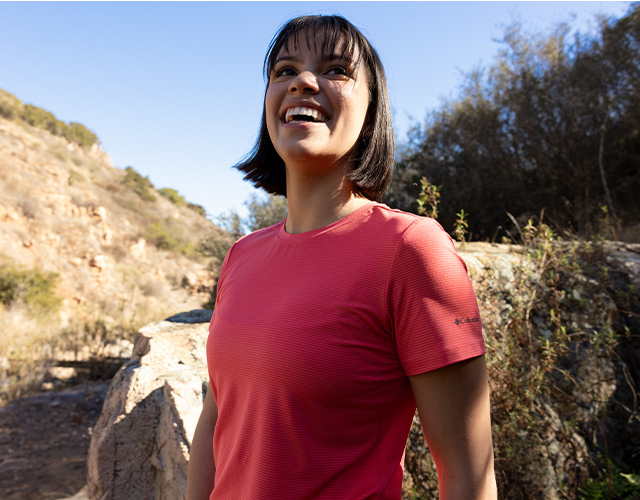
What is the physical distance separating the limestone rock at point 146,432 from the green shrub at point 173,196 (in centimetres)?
2912

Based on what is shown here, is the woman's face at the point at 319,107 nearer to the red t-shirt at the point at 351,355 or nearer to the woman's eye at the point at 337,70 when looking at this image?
the woman's eye at the point at 337,70

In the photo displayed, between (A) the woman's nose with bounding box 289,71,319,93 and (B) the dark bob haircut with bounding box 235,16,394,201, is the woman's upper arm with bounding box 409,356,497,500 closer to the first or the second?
(B) the dark bob haircut with bounding box 235,16,394,201

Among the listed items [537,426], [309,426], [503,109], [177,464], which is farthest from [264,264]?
[503,109]

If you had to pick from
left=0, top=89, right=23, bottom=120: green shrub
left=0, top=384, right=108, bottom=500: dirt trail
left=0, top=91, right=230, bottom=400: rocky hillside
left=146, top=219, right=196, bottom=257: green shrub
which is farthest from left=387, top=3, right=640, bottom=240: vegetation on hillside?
Answer: left=0, top=89, right=23, bottom=120: green shrub

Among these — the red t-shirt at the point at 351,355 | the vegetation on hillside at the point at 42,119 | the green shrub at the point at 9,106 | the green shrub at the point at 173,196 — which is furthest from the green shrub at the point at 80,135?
the red t-shirt at the point at 351,355

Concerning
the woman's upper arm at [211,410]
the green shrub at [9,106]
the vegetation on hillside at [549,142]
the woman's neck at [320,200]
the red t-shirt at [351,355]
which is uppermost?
the green shrub at [9,106]

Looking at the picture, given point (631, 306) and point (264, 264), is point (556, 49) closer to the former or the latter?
point (631, 306)

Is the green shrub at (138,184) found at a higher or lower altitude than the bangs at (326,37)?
higher

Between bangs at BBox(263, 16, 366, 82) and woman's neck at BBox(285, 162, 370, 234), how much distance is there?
0.29 metres

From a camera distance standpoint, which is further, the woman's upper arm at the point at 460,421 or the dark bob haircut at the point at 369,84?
the dark bob haircut at the point at 369,84

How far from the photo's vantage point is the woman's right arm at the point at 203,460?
4.11 feet

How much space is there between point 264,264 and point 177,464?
1346 millimetres

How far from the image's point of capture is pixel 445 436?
0.84 metres

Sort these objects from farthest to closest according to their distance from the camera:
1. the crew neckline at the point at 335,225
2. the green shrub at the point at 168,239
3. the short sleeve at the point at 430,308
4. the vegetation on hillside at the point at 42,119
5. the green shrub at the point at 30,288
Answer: the vegetation on hillside at the point at 42,119
the green shrub at the point at 168,239
the green shrub at the point at 30,288
the crew neckline at the point at 335,225
the short sleeve at the point at 430,308
